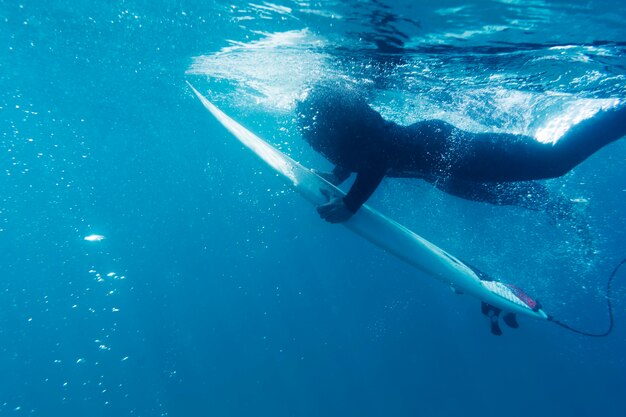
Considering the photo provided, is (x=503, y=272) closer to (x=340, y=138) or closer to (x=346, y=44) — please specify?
(x=346, y=44)

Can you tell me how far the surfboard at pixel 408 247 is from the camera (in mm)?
4977

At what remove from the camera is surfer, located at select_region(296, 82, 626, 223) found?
3938 mm

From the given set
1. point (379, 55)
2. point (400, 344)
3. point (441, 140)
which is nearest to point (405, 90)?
point (379, 55)

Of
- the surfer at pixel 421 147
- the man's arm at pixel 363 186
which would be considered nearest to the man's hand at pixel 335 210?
the surfer at pixel 421 147

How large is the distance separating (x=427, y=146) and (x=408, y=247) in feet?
5.12

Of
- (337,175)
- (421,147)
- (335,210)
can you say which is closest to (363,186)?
(335,210)

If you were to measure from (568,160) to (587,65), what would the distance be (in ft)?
14.0

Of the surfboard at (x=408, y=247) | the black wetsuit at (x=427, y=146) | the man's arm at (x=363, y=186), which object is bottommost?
the surfboard at (x=408, y=247)

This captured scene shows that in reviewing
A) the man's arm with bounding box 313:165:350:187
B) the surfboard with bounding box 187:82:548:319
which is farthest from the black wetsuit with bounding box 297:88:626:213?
the surfboard with bounding box 187:82:548:319

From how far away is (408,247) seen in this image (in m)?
5.11

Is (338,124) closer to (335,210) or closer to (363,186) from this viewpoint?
(363,186)

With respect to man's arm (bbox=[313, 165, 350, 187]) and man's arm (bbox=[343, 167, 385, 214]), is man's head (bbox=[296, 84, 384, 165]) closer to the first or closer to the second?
man's arm (bbox=[343, 167, 385, 214])

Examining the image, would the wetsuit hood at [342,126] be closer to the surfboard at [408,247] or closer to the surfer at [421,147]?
the surfer at [421,147]

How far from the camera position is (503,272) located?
3192cm
